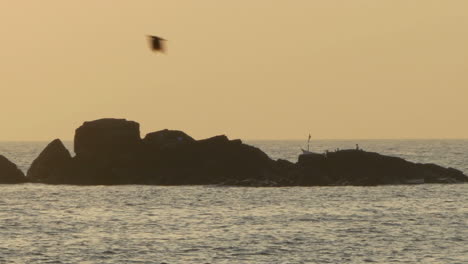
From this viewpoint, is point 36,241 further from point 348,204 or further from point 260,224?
point 348,204

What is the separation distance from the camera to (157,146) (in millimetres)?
124750

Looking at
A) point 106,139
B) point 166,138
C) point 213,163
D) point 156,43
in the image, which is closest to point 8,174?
point 106,139

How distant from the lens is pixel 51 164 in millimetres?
128000

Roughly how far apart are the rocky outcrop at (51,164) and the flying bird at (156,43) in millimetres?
90617

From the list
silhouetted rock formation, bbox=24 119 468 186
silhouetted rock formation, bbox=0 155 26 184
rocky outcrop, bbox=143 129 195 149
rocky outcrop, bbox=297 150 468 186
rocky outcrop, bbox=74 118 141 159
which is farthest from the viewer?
silhouetted rock formation, bbox=0 155 26 184

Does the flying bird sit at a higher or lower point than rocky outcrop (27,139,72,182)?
higher

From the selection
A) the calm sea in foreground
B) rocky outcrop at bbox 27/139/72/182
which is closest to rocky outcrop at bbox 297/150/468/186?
the calm sea in foreground

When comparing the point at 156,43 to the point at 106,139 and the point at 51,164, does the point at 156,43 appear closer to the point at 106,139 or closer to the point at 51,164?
the point at 106,139

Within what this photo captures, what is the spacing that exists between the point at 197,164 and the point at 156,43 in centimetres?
8973

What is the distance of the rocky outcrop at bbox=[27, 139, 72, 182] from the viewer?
124438 millimetres

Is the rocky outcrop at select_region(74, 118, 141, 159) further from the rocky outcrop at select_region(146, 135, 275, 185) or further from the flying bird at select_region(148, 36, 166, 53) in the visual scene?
the flying bird at select_region(148, 36, 166, 53)

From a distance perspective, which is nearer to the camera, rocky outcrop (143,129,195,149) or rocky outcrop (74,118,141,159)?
rocky outcrop (74,118,141,159)

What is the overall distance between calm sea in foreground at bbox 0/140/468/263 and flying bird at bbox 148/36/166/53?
929 inches

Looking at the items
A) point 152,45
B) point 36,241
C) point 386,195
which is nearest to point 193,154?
point 386,195
